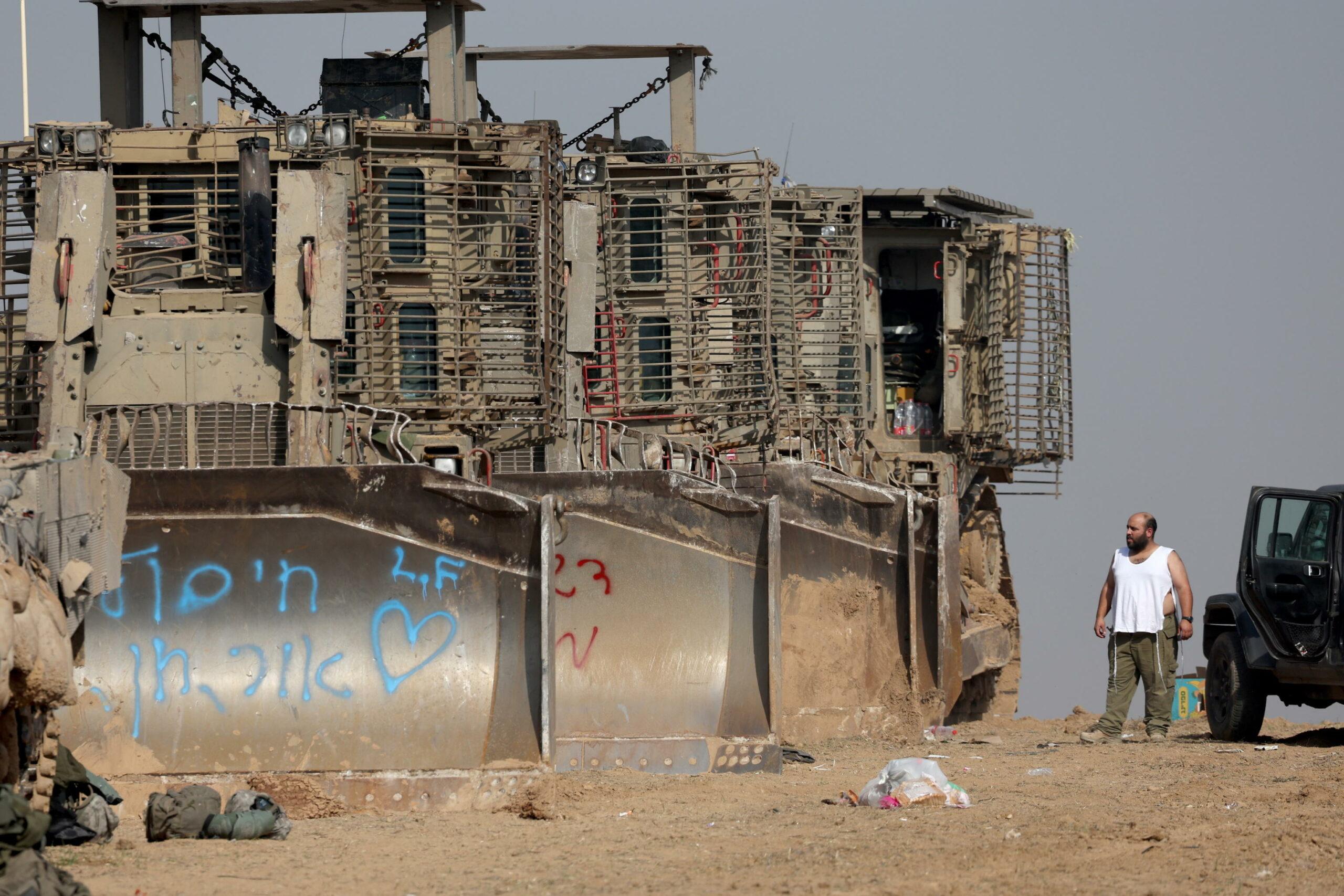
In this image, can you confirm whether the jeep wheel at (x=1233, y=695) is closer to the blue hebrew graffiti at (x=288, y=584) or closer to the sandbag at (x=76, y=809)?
the blue hebrew graffiti at (x=288, y=584)

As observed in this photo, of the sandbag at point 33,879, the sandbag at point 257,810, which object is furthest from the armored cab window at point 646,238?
the sandbag at point 33,879

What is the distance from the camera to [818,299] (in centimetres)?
2620

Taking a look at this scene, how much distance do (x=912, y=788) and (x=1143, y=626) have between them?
5.06 metres

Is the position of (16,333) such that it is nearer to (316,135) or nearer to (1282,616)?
(316,135)

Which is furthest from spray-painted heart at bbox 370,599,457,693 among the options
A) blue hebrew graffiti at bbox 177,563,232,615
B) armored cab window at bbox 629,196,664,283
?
armored cab window at bbox 629,196,664,283

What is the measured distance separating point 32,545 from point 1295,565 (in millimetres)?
9833

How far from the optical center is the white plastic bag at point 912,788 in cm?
1141

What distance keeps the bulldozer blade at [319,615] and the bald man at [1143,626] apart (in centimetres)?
602

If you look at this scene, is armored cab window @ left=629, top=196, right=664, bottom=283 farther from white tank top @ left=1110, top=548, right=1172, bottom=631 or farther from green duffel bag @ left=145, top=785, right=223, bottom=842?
green duffel bag @ left=145, top=785, right=223, bottom=842

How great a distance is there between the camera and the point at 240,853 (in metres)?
9.69

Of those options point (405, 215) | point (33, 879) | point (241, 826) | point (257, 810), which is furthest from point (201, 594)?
point (405, 215)

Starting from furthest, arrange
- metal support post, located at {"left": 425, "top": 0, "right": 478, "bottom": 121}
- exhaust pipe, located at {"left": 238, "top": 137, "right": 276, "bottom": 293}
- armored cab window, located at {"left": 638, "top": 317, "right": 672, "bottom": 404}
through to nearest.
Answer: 1. armored cab window, located at {"left": 638, "top": 317, "right": 672, "bottom": 404}
2. metal support post, located at {"left": 425, "top": 0, "right": 478, "bottom": 121}
3. exhaust pipe, located at {"left": 238, "top": 137, "right": 276, "bottom": 293}

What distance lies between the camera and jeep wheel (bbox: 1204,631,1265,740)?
52.7ft

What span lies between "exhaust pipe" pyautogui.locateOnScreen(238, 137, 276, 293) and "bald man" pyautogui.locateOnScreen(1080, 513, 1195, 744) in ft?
22.9
